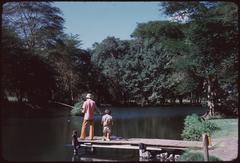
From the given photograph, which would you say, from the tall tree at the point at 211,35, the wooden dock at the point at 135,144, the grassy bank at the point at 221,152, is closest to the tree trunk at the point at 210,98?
the tall tree at the point at 211,35

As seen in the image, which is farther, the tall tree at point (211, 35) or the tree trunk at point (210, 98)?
the tree trunk at point (210, 98)

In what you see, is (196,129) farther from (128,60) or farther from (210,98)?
(128,60)

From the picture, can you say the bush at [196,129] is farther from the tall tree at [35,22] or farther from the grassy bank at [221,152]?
the tall tree at [35,22]

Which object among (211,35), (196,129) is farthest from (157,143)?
(211,35)

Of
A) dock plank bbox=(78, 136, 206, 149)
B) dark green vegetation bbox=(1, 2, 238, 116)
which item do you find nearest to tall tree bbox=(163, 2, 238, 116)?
dark green vegetation bbox=(1, 2, 238, 116)

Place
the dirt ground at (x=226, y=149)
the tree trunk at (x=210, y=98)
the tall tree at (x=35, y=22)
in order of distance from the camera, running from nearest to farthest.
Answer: the dirt ground at (x=226, y=149) < the tree trunk at (x=210, y=98) < the tall tree at (x=35, y=22)

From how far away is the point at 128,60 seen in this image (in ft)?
212

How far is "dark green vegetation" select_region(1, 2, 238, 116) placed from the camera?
99.1ft

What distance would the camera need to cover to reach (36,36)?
4569cm

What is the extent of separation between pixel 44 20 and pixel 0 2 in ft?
123

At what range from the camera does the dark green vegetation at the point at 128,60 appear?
99.1 ft

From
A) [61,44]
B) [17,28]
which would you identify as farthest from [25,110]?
[61,44]

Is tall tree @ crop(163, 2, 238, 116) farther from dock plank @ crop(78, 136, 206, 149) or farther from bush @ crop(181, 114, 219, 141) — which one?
dock plank @ crop(78, 136, 206, 149)

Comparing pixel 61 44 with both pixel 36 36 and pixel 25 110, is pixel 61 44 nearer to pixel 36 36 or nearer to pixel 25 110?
pixel 36 36
